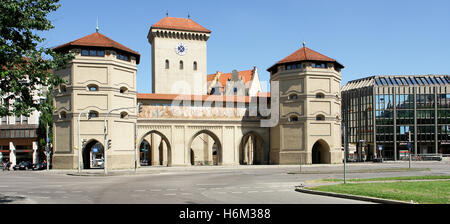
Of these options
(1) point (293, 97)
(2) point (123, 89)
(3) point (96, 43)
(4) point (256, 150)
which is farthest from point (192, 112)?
(3) point (96, 43)

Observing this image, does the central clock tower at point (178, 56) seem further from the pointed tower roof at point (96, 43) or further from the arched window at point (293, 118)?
the arched window at point (293, 118)

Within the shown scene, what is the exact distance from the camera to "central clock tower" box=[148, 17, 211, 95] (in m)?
80.8

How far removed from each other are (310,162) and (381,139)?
34186 millimetres

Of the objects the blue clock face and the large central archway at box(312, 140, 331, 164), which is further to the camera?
the blue clock face

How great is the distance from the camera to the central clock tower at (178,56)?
3179 inches

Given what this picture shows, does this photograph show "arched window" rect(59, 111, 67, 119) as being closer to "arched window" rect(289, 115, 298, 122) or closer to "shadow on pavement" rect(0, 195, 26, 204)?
"arched window" rect(289, 115, 298, 122)

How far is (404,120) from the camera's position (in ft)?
286

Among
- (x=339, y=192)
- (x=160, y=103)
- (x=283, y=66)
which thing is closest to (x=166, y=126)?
(x=160, y=103)

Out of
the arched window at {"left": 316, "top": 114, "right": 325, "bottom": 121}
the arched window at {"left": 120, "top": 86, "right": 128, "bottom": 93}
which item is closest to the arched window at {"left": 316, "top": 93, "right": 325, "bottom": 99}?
the arched window at {"left": 316, "top": 114, "right": 325, "bottom": 121}

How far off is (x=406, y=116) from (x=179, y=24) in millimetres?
47038

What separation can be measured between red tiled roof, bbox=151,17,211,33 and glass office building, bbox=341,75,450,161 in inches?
1437

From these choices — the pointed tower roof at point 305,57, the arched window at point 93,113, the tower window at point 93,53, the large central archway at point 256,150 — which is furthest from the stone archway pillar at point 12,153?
the pointed tower roof at point 305,57

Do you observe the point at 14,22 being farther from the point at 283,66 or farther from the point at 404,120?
the point at 404,120

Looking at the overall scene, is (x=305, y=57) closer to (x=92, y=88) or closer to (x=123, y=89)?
(x=123, y=89)
